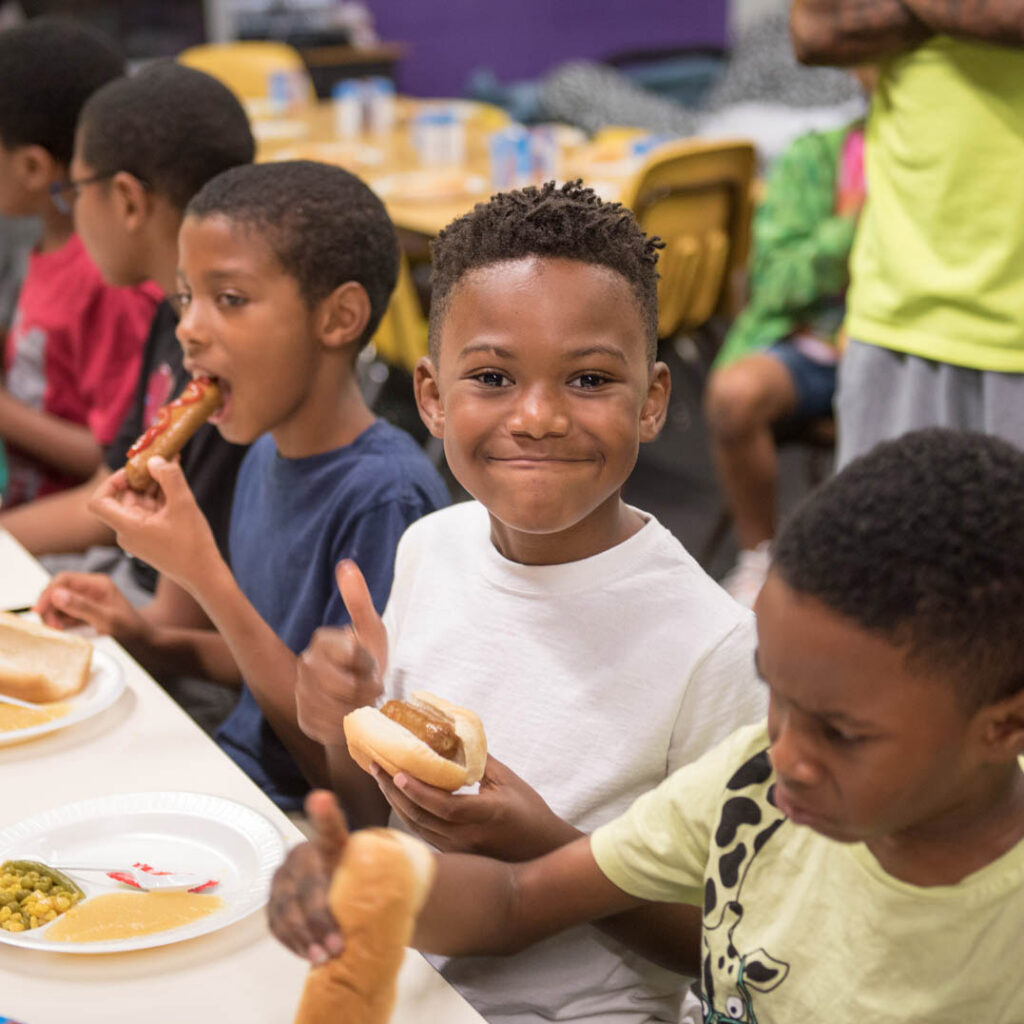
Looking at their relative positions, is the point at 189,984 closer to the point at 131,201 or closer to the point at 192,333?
the point at 192,333

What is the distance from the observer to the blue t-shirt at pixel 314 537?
1.65 m

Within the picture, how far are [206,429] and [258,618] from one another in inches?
23.9

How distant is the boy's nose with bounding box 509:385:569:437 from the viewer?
Answer: 125 cm

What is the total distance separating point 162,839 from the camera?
1213mm

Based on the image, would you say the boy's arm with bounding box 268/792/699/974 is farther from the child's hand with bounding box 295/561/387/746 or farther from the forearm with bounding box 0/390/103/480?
the forearm with bounding box 0/390/103/480

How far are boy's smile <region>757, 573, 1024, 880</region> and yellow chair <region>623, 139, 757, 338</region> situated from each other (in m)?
2.83

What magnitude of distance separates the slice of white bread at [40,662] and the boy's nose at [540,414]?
0.58 meters

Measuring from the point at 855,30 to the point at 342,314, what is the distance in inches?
37.5

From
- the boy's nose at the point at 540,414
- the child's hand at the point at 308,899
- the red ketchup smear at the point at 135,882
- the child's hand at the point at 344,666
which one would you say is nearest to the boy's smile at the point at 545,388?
the boy's nose at the point at 540,414

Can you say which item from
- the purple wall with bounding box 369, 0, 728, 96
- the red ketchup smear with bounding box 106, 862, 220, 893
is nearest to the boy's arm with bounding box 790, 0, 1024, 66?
the red ketchup smear with bounding box 106, 862, 220, 893

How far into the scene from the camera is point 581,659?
1303 mm

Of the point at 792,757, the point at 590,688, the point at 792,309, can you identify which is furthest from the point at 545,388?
the point at 792,309

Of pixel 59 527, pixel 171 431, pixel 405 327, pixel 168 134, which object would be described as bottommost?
pixel 405 327

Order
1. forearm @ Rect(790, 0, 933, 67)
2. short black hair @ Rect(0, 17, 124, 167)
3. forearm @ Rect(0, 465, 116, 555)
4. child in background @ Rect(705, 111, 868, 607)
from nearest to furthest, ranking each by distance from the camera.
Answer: forearm @ Rect(790, 0, 933, 67) → forearm @ Rect(0, 465, 116, 555) → short black hair @ Rect(0, 17, 124, 167) → child in background @ Rect(705, 111, 868, 607)
